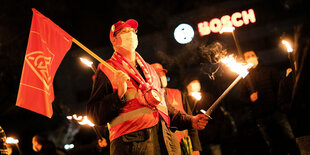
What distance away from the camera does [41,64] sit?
128 inches

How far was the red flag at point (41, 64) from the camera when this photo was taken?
10.0 feet

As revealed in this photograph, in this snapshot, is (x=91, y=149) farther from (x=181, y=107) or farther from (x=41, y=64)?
(x=41, y=64)

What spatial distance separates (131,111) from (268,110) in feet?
10.8

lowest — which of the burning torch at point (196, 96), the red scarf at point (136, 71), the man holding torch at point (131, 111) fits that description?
the man holding torch at point (131, 111)

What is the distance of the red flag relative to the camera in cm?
306

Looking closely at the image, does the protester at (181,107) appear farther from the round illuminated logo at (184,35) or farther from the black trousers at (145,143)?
the round illuminated logo at (184,35)

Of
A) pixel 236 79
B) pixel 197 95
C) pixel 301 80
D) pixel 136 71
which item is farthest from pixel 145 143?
pixel 197 95

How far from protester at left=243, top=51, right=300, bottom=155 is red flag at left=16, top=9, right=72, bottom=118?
3.83 metres

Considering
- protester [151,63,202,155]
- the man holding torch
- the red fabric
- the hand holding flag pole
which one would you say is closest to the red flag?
the hand holding flag pole

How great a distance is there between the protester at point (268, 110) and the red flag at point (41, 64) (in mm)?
3832

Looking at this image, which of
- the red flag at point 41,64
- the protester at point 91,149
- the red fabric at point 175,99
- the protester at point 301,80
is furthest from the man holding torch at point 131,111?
the protester at point 91,149

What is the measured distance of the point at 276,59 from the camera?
27562 mm

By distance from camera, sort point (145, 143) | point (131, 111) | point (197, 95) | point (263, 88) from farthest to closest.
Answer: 1. point (197, 95)
2. point (263, 88)
3. point (131, 111)
4. point (145, 143)

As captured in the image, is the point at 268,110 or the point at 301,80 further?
the point at 268,110
